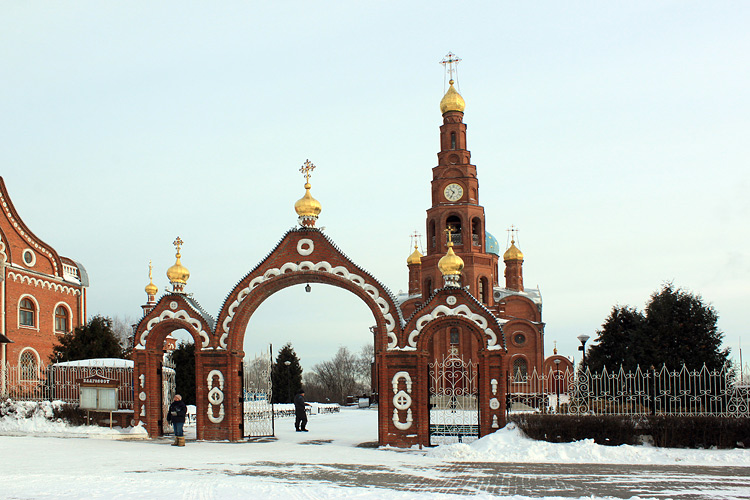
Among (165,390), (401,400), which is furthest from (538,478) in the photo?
(165,390)

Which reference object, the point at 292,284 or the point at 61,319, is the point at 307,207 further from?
the point at 61,319

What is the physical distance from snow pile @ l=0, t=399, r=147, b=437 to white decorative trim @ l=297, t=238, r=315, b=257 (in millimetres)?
6280

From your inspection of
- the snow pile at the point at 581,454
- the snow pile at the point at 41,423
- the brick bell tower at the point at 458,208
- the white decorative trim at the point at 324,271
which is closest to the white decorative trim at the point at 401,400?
the white decorative trim at the point at 324,271

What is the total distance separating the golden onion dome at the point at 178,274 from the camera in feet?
67.8

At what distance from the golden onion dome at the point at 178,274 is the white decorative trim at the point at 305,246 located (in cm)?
345

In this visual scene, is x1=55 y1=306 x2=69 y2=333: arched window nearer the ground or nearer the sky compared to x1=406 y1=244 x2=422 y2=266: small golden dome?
nearer the ground

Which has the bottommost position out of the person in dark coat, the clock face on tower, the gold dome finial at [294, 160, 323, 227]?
the person in dark coat

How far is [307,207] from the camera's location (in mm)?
19844

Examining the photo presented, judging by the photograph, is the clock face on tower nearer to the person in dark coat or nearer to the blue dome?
the blue dome

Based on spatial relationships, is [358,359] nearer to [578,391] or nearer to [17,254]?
[17,254]

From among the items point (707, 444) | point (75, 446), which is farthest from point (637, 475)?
point (75, 446)

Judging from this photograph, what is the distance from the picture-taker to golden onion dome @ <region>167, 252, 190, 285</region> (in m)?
20.7

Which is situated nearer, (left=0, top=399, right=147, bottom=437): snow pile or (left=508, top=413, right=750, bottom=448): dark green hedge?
(left=508, top=413, right=750, bottom=448): dark green hedge

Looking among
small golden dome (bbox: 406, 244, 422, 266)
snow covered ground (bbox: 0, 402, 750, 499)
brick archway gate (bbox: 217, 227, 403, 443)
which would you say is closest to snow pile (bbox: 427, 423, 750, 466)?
snow covered ground (bbox: 0, 402, 750, 499)
